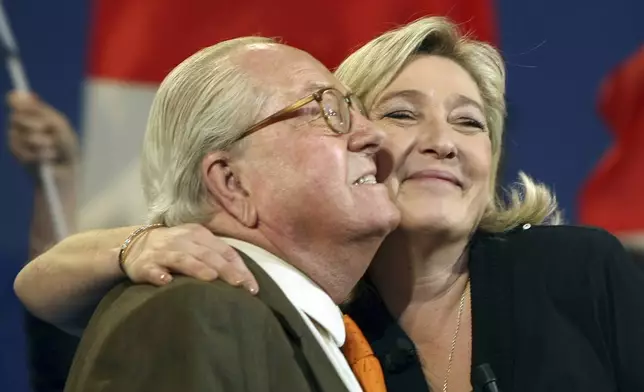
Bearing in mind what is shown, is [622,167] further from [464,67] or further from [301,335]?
[301,335]

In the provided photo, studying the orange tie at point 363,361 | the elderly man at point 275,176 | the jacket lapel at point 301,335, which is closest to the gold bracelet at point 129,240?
the elderly man at point 275,176

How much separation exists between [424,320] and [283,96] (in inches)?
20.1

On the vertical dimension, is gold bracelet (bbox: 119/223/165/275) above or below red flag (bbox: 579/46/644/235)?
above

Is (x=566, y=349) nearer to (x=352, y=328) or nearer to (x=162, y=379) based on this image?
(x=352, y=328)

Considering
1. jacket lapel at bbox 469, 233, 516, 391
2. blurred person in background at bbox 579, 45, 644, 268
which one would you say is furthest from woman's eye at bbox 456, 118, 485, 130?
blurred person in background at bbox 579, 45, 644, 268

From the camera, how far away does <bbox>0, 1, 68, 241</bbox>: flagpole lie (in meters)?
2.70

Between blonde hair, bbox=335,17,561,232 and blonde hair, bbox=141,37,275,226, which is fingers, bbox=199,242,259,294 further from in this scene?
blonde hair, bbox=335,17,561,232

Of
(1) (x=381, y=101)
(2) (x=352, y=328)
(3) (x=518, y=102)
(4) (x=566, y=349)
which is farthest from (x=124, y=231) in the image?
(3) (x=518, y=102)

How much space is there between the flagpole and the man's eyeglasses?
136 cm

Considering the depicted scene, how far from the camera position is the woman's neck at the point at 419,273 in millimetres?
1747

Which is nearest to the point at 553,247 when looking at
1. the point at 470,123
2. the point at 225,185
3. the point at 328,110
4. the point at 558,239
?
the point at 558,239

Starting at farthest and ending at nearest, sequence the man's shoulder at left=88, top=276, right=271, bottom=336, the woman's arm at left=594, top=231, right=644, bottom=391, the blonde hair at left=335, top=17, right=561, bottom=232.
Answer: the blonde hair at left=335, top=17, right=561, bottom=232 → the woman's arm at left=594, top=231, right=644, bottom=391 → the man's shoulder at left=88, top=276, right=271, bottom=336

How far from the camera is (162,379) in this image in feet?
3.76

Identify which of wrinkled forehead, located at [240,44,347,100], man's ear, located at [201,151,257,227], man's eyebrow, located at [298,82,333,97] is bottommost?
man's ear, located at [201,151,257,227]
